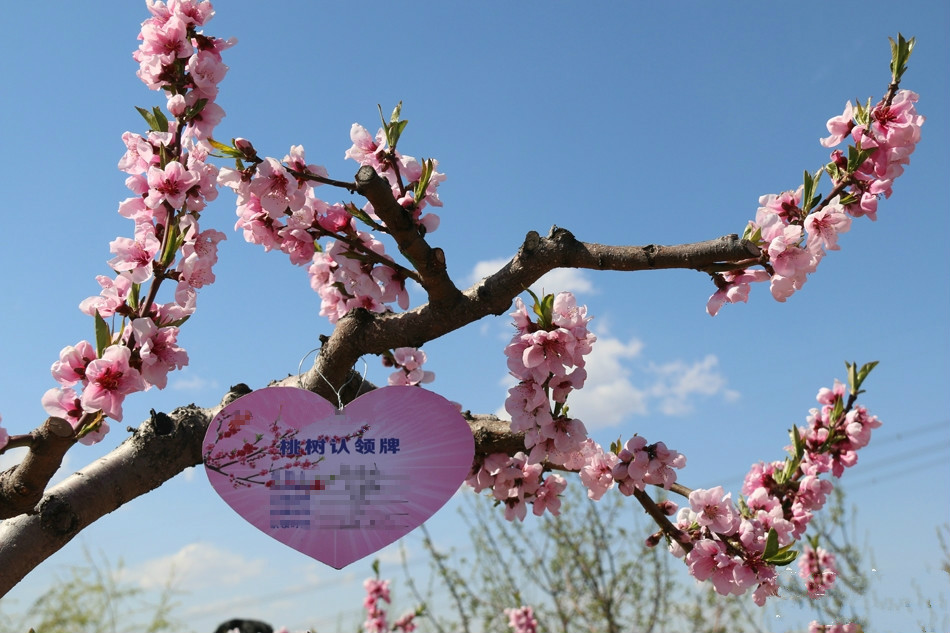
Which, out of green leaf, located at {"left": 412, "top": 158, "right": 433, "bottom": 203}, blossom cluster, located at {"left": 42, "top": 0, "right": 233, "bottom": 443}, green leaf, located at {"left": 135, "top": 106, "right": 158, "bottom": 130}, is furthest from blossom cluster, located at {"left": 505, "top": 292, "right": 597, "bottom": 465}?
green leaf, located at {"left": 135, "top": 106, "right": 158, "bottom": 130}

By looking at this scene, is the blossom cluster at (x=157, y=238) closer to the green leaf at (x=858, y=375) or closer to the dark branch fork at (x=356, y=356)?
the dark branch fork at (x=356, y=356)

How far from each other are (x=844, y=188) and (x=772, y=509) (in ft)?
2.50

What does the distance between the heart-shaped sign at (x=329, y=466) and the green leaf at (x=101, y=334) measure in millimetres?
227

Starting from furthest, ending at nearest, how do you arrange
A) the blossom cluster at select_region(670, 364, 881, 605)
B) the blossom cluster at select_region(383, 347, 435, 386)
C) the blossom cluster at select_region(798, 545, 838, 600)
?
the blossom cluster at select_region(798, 545, 838, 600), the blossom cluster at select_region(383, 347, 435, 386), the blossom cluster at select_region(670, 364, 881, 605)

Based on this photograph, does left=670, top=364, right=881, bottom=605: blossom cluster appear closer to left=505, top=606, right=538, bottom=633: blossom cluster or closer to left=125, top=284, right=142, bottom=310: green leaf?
left=125, top=284, right=142, bottom=310: green leaf

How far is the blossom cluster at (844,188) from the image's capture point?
142cm

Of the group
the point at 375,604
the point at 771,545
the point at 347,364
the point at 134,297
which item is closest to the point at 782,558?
the point at 771,545

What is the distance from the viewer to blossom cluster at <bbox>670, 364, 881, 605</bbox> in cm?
154

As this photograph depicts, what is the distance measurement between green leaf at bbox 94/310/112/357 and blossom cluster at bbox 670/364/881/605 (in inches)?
45.9

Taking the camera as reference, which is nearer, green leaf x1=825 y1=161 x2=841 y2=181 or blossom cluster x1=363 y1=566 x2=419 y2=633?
green leaf x1=825 y1=161 x2=841 y2=181

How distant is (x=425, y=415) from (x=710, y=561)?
721mm

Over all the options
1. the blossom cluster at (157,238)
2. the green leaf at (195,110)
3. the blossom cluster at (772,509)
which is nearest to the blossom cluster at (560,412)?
the blossom cluster at (772,509)

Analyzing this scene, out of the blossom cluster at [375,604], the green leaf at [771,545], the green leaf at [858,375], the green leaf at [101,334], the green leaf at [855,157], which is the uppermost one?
the green leaf at [858,375]

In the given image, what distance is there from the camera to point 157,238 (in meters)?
1.41
